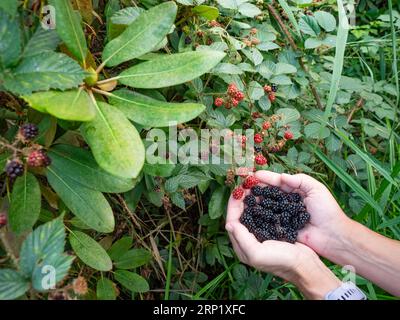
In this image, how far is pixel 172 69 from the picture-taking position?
0.80 metres

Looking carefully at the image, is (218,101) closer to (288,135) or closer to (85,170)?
(288,135)

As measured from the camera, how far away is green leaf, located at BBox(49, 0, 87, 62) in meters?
0.75

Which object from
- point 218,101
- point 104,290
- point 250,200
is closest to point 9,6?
point 218,101

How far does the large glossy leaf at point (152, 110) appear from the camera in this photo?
730 millimetres

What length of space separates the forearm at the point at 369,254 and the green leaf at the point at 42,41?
36.8 inches

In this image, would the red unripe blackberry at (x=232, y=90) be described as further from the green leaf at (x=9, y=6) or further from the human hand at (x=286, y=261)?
the green leaf at (x=9, y=6)

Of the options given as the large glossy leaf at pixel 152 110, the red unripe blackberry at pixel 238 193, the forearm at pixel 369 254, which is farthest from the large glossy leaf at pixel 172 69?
the forearm at pixel 369 254

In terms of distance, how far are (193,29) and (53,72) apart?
0.57 m

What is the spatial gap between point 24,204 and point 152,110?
1.06ft

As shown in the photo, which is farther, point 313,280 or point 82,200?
point 313,280

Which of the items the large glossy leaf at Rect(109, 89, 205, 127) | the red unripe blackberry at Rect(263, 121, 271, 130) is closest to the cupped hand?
the red unripe blackberry at Rect(263, 121, 271, 130)
